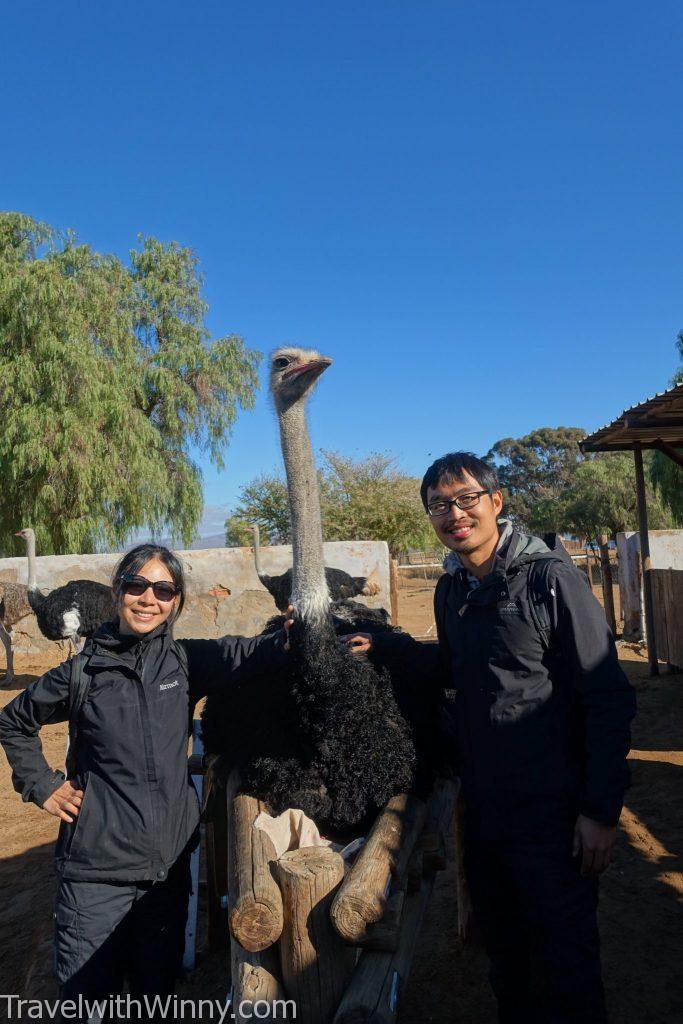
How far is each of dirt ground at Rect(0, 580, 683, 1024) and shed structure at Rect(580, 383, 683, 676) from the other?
2447mm

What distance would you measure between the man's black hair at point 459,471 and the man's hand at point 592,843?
91 centimetres

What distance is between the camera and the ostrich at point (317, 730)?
2127 millimetres

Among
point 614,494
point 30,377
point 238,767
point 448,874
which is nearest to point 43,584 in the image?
point 30,377

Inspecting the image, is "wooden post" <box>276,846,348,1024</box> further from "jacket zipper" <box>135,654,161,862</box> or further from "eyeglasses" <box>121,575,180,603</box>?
"eyeglasses" <box>121,575,180,603</box>

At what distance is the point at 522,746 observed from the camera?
5.96 feet

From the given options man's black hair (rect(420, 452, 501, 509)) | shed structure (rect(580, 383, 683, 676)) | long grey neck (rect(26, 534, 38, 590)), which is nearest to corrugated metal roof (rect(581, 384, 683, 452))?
shed structure (rect(580, 383, 683, 676))

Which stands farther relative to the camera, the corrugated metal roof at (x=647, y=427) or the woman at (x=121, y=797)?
the corrugated metal roof at (x=647, y=427)

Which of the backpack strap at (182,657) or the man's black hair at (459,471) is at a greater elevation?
the man's black hair at (459,471)

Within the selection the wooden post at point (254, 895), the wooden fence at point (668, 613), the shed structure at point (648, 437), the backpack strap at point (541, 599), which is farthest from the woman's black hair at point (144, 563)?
the wooden fence at point (668, 613)

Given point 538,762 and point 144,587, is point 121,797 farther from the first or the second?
point 538,762

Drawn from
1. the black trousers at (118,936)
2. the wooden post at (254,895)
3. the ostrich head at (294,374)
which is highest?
the ostrich head at (294,374)

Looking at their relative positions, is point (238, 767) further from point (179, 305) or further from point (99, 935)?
point (179, 305)

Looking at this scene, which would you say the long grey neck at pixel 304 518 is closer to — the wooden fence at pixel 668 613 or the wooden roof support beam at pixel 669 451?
the wooden fence at pixel 668 613

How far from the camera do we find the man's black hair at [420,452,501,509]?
6.79ft
